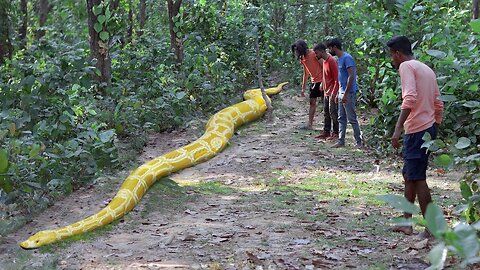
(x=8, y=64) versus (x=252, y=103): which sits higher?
(x=8, y=64)

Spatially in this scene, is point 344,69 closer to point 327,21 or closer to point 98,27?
point 98,27

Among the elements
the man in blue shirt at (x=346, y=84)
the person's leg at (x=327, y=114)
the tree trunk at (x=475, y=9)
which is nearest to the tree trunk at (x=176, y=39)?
the person's leg at (x=327, y=114)

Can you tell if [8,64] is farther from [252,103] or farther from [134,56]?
[252,103]

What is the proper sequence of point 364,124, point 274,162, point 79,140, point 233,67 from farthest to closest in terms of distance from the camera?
1. point 233,67
2. point 364,124
3. point 274,162
4. point 79,140

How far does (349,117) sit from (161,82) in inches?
158

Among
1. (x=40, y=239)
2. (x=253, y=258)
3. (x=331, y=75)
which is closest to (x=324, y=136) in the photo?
(x=331, y=75)

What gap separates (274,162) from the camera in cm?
887

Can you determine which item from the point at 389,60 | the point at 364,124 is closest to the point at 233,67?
the point at 364,124

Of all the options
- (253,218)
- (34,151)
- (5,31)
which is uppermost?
(5,31)

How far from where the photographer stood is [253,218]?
20.0 feet

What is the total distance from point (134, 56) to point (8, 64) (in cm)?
306

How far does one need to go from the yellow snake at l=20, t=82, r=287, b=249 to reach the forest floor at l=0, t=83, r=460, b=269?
0.10m

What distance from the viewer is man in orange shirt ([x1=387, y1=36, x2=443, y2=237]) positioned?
5090mm

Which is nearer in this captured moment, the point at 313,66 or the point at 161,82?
the point at 313,66
